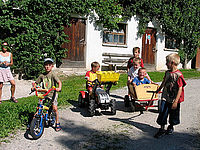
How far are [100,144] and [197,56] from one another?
1720 cm

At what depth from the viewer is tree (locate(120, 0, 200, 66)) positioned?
14613 millimetres

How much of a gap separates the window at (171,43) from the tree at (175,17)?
0.73 ft

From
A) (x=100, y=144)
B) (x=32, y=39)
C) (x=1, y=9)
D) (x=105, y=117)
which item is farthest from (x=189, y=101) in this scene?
(x=1, y=9)

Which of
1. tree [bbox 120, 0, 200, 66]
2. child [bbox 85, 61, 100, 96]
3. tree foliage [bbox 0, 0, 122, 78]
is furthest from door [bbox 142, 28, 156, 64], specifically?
child [bbox 85, 61, 100, 96]

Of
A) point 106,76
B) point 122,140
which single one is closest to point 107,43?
point 106,76

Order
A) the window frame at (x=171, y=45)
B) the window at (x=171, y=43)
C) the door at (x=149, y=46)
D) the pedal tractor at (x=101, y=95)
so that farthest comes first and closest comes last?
the window at (x=171, y=43) < the window frame at (x=171, y=45) < the door at (x=149, y=46) < the pedal tractor at (x=101, y=95)

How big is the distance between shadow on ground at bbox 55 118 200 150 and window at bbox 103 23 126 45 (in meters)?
9.77

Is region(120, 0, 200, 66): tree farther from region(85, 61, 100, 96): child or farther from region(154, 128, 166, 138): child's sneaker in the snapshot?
region(154, 128, 166, 138): child's sneaker

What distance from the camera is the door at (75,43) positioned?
1239 cm

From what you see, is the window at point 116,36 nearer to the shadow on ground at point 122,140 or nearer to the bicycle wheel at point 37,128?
the shadow on ground at point 122,140

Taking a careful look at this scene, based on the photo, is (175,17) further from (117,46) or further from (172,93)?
(172,93)

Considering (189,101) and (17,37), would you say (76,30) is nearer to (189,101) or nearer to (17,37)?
(17,37)

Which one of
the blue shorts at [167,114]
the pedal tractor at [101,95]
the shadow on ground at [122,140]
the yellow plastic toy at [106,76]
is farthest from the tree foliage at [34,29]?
the blue shorts at [167,114]

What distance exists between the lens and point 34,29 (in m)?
10.5
